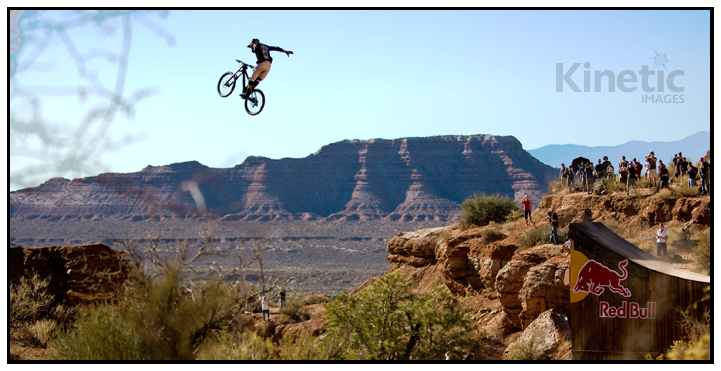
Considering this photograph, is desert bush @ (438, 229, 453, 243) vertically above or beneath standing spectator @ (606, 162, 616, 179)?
beneath

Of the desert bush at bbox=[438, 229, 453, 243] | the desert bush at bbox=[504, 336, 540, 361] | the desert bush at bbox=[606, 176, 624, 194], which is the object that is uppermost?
the desert bush at bbox=[606, 176, 624, 194]

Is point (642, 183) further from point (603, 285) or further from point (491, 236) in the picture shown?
point (603, 285)

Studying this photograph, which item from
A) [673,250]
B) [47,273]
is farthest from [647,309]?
[47,273]

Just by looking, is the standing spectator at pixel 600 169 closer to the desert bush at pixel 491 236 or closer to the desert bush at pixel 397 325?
the desert bush at pixel 491 236

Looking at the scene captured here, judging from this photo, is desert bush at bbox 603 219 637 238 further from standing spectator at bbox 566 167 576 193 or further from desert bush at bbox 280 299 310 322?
desert bush at bbox 280 299 310 322

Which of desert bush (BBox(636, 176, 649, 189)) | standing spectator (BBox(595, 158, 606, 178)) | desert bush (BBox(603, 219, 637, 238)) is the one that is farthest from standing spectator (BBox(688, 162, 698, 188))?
standing spectator (BBox(595, 158, 606, 178))

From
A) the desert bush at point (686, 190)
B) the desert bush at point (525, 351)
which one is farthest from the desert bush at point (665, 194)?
the desert bush at point (525, 351)
